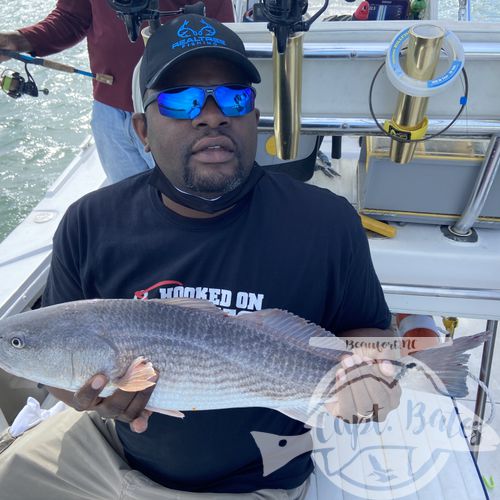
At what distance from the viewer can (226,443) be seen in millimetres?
1738

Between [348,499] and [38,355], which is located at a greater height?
[38,355]

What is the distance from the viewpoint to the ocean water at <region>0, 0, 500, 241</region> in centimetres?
A: 628

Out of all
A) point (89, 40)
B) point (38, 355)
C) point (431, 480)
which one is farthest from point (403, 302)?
point (89, 40)

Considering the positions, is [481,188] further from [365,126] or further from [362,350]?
[362,350]

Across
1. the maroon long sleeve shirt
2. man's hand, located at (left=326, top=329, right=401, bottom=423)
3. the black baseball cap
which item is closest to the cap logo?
the black baseball cap

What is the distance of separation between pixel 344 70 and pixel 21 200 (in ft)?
17.7

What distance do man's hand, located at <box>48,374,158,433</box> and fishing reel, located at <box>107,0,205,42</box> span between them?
1.41 metres

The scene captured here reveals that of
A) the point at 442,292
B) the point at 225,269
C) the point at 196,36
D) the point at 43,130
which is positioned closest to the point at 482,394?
the point at 442,292

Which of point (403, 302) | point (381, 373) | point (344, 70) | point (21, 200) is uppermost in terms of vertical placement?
point (344, 70)

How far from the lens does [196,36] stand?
5.45 feet

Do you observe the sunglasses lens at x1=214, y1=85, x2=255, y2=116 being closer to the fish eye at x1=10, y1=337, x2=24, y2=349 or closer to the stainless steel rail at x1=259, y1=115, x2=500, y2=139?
the stainless steel rail at x1=259, y1=115, x2=500, y2=139

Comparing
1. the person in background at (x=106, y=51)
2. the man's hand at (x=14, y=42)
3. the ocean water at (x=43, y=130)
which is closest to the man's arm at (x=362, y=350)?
the person in background at (x=106, y=51)

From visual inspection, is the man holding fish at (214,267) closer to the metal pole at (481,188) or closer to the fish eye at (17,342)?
the fish eye at (17,342)

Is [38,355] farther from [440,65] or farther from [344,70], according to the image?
[440,65]
